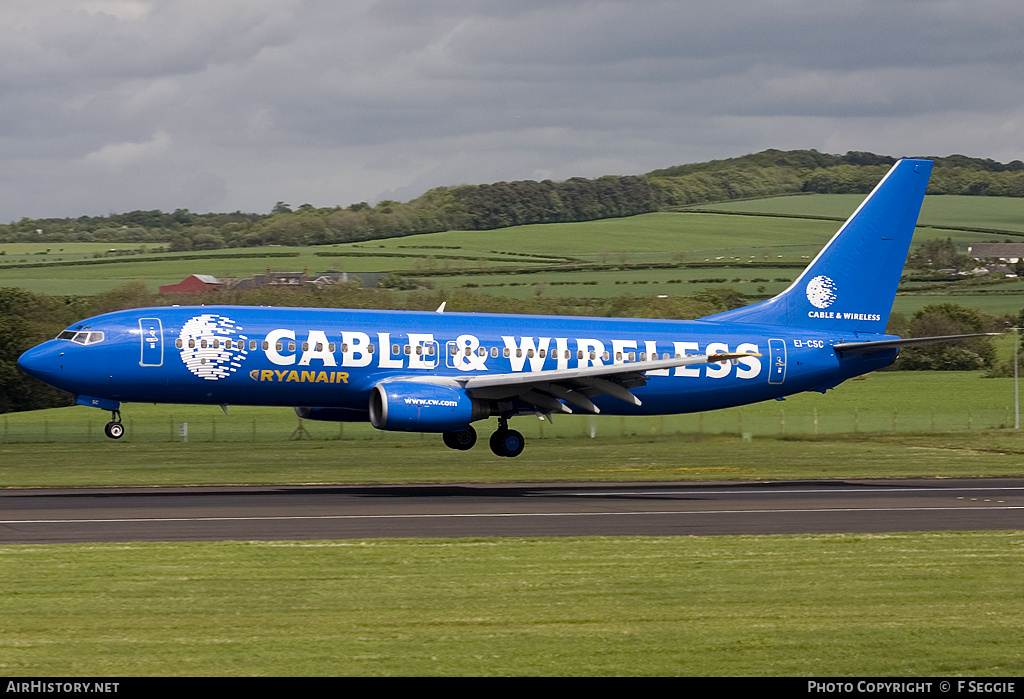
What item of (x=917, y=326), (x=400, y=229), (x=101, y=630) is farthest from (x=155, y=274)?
(x=101, y=630)

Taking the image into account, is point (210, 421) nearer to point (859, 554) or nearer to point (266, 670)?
point (859, 554)

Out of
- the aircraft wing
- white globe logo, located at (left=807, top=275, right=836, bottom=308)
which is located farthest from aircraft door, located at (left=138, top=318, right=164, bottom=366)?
white globe logo, located at (left=807, top=275, right=836, bottom=308)

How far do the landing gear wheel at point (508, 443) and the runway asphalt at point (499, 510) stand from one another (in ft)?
11.4

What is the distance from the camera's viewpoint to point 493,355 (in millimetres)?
38094

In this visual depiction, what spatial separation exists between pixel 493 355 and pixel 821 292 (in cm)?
1195

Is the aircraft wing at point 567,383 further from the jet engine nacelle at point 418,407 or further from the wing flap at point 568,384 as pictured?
the jet engine nacelle at point 418,407

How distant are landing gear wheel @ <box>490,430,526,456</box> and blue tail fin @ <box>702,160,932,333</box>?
8.29 m

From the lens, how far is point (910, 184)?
42594 mm

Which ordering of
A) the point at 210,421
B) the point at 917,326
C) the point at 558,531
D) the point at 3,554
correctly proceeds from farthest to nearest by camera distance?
the point at 917,326 → the point at 210,421 → the point at 558,531 → the point at 3,554

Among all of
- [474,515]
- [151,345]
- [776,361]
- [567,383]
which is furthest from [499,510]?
[776,361]

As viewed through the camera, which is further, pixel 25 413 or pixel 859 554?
pixel 25 413

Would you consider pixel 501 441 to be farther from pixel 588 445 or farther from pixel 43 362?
pixel 43 362

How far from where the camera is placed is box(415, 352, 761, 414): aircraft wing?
3562cm

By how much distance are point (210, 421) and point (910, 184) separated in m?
35.3
